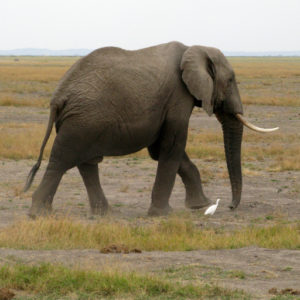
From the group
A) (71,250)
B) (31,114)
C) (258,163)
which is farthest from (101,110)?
(31,114)

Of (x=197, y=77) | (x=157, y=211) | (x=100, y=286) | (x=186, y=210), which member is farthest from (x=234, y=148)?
(x=100, y=286)

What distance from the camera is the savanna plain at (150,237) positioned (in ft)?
20.8

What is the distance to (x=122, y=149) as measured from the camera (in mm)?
11055

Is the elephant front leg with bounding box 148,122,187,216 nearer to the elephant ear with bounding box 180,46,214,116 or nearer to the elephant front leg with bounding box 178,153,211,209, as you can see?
the elephant ear with bounding box 180,46,214,116

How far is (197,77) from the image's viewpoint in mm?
10977

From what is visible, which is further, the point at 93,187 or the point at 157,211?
the point at 93,187

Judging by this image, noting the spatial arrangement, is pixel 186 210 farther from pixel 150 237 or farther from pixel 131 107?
pixel 150 237

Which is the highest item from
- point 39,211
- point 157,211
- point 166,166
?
point 166,166

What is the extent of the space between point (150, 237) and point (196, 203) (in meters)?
3.38

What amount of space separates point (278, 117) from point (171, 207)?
1549 cm

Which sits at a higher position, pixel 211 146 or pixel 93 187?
pixel 93 187

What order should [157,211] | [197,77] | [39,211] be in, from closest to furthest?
[39,211], [197,77], [157,211]

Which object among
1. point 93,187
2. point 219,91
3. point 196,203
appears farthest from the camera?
point 196,203

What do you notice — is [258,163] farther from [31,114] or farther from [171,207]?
[31,114]
